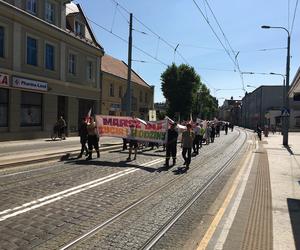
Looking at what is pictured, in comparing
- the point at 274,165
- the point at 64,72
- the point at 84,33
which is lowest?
the point at 274,165

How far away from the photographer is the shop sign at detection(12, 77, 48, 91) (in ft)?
92.4

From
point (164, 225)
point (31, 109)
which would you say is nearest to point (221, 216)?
point (164, 225)

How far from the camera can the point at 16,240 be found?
6.74 meters

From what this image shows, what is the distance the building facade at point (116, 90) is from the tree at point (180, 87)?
3.25 metres

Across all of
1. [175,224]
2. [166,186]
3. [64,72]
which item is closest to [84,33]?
[64,72]

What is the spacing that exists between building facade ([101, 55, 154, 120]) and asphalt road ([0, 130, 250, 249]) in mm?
25677

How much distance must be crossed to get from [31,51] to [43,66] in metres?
1.70

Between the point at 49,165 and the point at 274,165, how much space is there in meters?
9.76

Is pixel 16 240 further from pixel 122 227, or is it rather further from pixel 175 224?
pixel 175 224

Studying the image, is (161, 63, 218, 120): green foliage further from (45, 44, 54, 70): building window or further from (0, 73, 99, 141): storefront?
(45, 44, 54, 70): building window

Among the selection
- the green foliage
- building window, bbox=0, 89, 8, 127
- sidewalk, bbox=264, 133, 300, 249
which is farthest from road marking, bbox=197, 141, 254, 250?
the green foliage

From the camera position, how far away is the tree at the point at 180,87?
6644 cm

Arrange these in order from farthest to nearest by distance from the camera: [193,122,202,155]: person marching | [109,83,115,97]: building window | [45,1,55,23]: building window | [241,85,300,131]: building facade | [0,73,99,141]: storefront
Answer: [241,85,300,131]: building facade
[109,83,115,97]: building window
[45,1,55,23]: building window
[0,73,99,141]: storefront
[193,122,202,155]: person marching

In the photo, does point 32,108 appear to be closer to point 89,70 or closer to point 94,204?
point 89,70
